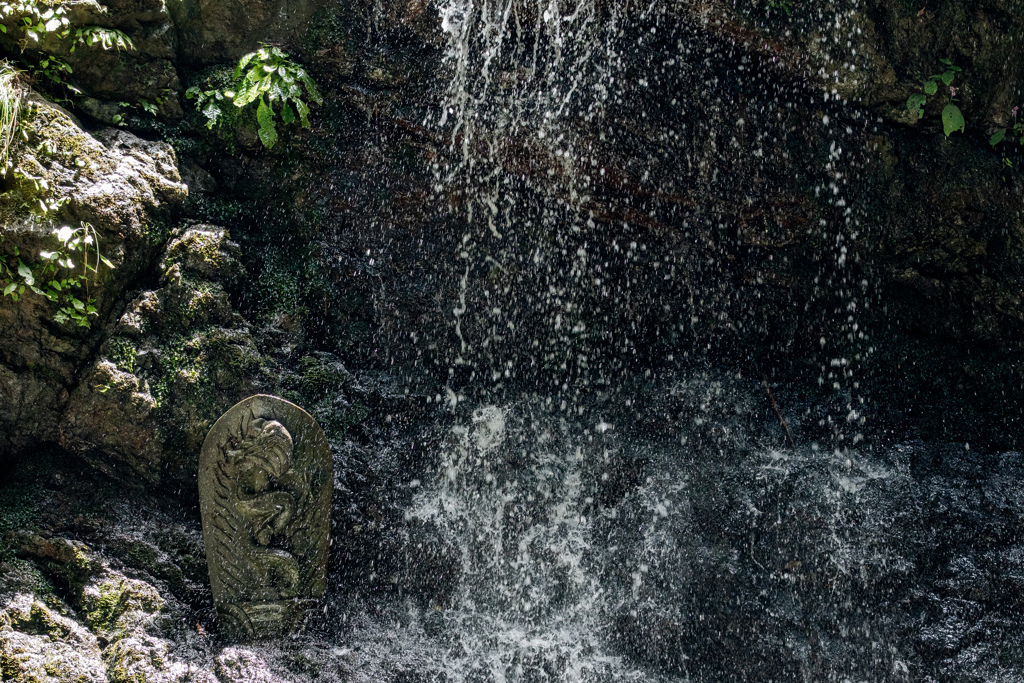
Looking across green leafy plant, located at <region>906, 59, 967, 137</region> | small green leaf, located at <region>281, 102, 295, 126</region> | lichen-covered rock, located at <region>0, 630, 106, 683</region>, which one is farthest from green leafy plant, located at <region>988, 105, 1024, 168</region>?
lichen-covered rock, located at <region>0, 630, 106, 683</region>

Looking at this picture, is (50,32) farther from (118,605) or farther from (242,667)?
(242,667)

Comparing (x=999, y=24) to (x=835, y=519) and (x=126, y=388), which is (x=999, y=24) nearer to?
(x=835, y=519)

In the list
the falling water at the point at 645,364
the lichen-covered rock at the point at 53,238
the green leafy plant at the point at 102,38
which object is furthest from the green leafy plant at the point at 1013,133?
the green leafy plant at the point at 102,38

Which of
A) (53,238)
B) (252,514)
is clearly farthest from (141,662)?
(53,238)

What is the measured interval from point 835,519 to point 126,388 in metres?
4.00

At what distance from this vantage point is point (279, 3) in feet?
16.3

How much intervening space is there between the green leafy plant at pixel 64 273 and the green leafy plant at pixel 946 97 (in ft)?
16.0

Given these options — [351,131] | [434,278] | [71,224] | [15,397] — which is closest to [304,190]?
[351,131]

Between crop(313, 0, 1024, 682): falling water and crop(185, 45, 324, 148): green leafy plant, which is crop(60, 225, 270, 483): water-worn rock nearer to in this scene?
crop(185, 45, 324, 148): green leafy plant

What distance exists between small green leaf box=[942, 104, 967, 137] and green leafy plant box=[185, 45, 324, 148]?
394cm

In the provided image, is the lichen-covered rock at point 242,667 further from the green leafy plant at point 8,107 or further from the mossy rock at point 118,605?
the green leafy plant at point 8,107

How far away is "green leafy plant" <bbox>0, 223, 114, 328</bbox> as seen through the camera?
390 cm

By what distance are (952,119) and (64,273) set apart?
206 inches

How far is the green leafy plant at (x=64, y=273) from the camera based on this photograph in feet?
12.8
